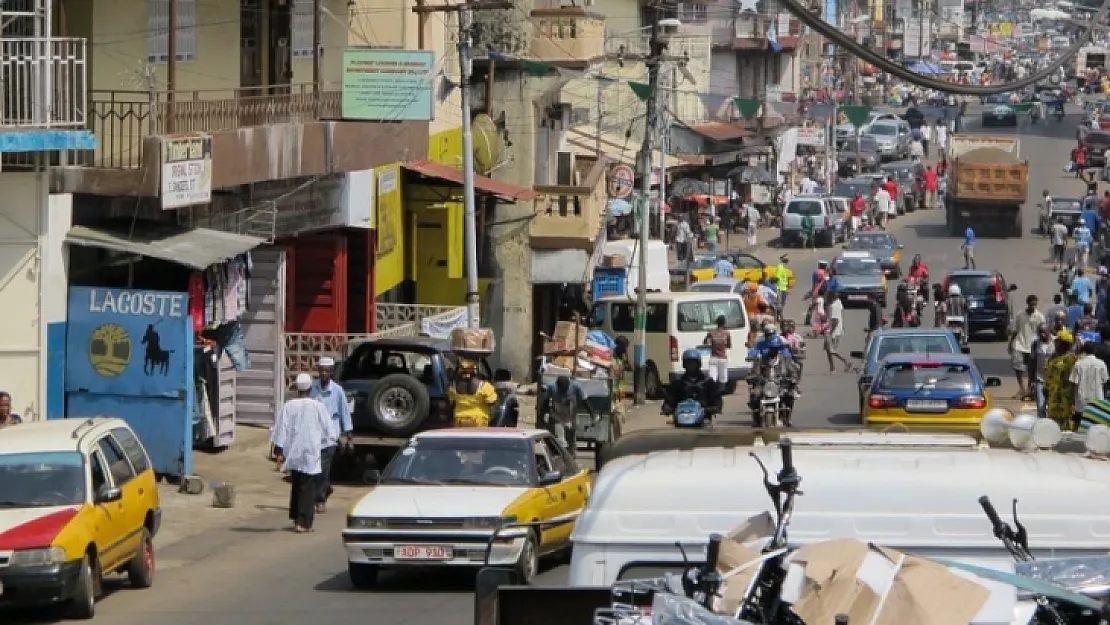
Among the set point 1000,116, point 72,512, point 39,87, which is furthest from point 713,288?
point 1000,116

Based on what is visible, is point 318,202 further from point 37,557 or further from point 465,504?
point 37,557

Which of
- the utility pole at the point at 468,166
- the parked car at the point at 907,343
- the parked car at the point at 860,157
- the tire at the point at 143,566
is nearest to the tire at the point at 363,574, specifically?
the tire at the point at 143,566

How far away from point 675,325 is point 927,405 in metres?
11.6

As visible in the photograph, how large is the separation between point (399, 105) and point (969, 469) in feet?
72.7

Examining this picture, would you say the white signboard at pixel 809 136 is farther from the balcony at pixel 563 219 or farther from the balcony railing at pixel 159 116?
the balcony railing at pixel 159 116

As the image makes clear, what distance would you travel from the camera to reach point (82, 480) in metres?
15.6

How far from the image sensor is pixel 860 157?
A: 93.4m

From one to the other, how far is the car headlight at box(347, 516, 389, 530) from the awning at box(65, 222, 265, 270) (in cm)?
803

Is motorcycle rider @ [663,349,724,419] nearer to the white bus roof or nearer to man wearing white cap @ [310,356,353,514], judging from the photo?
man wearing white cap @ [310,356,353,514]

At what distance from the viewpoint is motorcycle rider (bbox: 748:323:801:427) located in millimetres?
28375

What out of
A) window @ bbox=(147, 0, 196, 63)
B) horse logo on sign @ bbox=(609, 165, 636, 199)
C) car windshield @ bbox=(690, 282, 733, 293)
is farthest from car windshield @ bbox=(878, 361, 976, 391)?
horse logo on sign @ bbox=(609, 165, 636, 199)

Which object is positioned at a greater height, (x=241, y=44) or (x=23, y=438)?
(x=241, y=44)

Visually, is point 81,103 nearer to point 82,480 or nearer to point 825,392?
point 82,480

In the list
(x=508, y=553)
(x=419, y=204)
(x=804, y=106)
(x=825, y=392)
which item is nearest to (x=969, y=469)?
(x=508, y=553)
